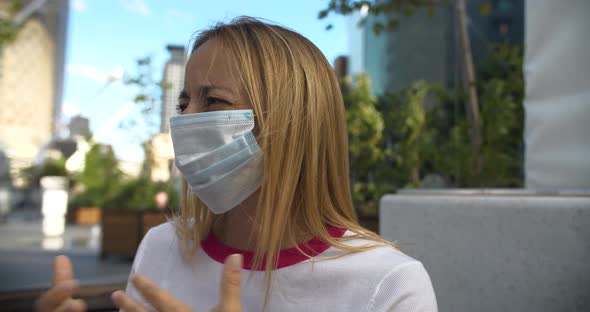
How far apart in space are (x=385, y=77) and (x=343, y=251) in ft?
39.4

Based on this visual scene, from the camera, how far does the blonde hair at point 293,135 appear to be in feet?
3.55

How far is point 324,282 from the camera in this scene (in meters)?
1.02

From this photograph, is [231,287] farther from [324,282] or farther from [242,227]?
[242,227]

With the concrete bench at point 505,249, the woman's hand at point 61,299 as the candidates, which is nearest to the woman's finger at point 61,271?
the woman's hand at point 61,299

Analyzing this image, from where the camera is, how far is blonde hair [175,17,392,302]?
108 cm

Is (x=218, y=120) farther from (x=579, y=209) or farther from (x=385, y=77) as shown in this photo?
(x=385, y=77)

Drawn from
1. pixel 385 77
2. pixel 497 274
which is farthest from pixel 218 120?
pixel 385 77

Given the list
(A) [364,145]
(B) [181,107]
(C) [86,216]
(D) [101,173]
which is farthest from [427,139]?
(C) [86,216]

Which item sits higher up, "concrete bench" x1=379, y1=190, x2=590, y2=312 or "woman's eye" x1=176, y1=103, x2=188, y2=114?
"woman's eye" x1=176, y1=103, x2=188, y2=114

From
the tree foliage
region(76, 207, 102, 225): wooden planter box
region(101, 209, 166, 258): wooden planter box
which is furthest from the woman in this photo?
region(76, 207, 102, 225): wooden planter box

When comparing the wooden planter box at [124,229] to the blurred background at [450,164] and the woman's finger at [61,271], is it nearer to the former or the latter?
the blurred background at [450,164]

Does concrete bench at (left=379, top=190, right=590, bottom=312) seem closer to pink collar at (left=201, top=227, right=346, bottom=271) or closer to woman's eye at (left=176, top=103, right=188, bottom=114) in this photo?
pink collar at (left=201, top=227, right=346, bottom=271)

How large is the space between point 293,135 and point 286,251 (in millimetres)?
273

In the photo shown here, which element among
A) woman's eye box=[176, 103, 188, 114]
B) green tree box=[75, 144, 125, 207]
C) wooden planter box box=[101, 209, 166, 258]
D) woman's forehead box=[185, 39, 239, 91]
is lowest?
wooden planter box box=[101, 209, 166, 258]
